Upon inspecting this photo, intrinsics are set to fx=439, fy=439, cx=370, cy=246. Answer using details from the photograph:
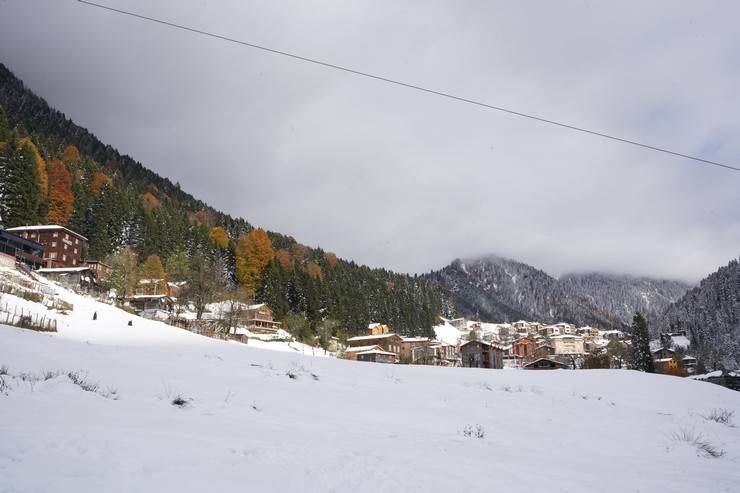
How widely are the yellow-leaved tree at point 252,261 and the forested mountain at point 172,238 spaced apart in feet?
0.73

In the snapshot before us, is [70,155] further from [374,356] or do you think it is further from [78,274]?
[374,356]

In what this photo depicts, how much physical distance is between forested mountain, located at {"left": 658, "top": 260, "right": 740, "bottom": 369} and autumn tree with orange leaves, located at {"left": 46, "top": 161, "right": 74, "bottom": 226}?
5814 inches

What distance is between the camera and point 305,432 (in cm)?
736

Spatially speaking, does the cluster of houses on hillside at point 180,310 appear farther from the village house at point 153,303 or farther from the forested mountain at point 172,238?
the forested mountain at point 172,238

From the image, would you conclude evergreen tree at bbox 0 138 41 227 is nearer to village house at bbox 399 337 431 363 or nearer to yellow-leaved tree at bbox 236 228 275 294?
yellow-leaved tree at bbox 236 228 275 294

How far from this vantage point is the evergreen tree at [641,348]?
6944 centimetres

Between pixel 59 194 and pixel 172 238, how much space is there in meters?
21.6

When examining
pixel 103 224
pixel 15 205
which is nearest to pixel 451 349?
pixel 103 224

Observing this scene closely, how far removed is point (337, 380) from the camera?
47.3 feet

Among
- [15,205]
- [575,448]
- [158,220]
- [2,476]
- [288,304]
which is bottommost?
[575,448]

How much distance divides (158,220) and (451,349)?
82914 millimetres

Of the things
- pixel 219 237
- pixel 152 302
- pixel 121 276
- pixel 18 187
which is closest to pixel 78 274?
pixel 121 276


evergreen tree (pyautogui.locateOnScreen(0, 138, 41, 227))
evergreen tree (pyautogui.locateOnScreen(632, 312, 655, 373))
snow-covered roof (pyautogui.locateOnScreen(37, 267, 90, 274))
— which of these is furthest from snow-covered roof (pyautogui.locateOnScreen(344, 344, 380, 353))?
evergreen tree (pyautogui.locateOnScreen(0, 138, 41, 227))

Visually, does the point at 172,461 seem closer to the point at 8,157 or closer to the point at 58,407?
the point at 58,407
